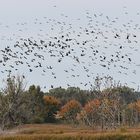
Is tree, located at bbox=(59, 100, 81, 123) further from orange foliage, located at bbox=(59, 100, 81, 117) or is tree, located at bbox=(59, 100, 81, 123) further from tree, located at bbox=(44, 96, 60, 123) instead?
tree, located at bbox=(44, 96, 60, 123)

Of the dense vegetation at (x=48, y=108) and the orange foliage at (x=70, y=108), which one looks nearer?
the dense vegetation at (x=48, y=108)

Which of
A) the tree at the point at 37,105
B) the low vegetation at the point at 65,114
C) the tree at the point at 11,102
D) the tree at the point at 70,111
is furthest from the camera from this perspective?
the tree at the point at 70,111

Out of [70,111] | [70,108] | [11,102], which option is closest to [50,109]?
[70,111]

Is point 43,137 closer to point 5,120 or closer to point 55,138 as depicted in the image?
point 55,138

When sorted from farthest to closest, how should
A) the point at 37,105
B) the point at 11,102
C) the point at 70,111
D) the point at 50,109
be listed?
the point at 70,111, the point at 50,109, the point at 37,105, the point at 11,102

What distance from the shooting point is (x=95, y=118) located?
3492 inches

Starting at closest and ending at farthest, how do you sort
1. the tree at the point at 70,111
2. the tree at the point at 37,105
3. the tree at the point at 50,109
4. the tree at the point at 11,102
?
1. the tree at the point at 11,102
2. the tree at the point at 37,105
3. the tree at the point at 50,109
4. the tree at the point at 70,111

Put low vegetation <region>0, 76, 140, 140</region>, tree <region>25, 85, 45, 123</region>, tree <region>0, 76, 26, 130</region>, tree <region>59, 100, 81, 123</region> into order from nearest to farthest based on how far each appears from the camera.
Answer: low vegetation <region>0, 76, 140, 140</region>, tree <region>0, 76, 26, 130</region>, tree <region>25, 85, 45, 123</region>, tree <region>59, 100, 81, 123</region>

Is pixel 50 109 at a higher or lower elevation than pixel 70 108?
lower

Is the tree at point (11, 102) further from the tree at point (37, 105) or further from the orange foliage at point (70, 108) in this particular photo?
the orange foliage at point (70, 108)

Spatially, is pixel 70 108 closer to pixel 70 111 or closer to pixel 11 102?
pixel 70 111

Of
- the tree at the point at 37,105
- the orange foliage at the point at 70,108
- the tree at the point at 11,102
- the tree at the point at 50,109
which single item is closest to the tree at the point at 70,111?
the orange foliage at the point at 70,108

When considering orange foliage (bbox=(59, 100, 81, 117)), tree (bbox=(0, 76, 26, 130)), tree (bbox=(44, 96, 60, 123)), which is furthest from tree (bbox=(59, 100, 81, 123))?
tree (bbox=(0, 76, 26, 130))

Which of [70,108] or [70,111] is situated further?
[70,108]
